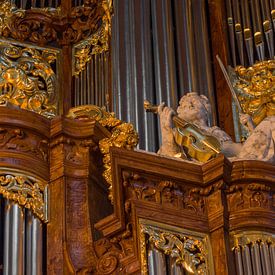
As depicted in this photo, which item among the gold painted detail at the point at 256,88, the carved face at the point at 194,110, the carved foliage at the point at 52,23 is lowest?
the carved face at the point at 194,110

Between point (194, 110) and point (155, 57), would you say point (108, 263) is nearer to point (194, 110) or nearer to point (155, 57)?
point (194, 110)

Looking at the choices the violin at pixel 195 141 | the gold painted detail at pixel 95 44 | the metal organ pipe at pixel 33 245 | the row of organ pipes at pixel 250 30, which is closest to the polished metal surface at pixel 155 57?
the gold painted detail at pixel 95 44

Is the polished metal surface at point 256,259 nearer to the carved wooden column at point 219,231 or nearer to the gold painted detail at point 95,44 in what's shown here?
the carved wooden column at point 219,231

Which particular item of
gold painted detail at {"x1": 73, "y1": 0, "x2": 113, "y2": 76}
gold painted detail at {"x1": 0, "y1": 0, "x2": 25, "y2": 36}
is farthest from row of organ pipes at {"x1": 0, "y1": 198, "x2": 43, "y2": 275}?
gold painted detail at {"x1": 0, "y1": 0, "x2": 25, "y2": 36}

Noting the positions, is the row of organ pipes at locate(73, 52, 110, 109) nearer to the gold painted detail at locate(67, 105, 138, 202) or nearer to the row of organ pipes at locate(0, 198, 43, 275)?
the gold painted detail at locate(67, 105, 138, 202)

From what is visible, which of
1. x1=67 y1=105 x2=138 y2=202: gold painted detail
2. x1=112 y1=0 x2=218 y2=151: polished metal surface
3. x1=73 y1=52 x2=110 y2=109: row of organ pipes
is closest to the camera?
x1=67 y1=105 x2=138 y2=202: gold painted detail

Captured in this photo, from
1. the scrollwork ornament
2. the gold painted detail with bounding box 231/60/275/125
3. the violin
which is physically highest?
the gold painted detail with bounding box 231/60/275/125

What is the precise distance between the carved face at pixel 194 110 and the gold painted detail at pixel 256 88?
1658 mm

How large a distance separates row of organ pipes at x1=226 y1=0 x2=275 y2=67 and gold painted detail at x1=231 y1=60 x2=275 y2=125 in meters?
0.13

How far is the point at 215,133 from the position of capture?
36.5 feet

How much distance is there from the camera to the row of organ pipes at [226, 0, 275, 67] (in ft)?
45.0

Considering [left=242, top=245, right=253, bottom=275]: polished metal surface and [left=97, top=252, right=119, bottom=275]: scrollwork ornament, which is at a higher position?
[left=97, top=252, right=119, bottom=275]: scrollwork ornament

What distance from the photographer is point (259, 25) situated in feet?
45.9

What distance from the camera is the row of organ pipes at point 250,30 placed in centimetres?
1371
